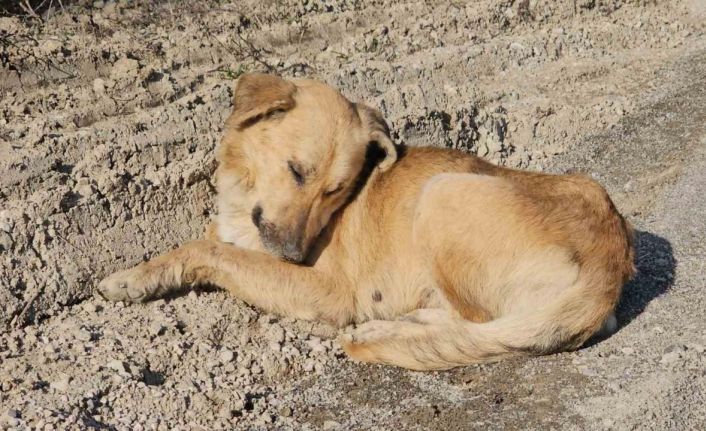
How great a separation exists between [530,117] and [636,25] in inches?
118

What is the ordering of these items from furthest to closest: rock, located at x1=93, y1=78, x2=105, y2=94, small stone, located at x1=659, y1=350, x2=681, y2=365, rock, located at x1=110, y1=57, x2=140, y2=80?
rock, located at x1=110, y1=57, x2=140, y2=80, rock, located at x1=93, y1=78, x2=105, y2=94, small stone, located at x1=659, y1=350, x2=681, y2=365

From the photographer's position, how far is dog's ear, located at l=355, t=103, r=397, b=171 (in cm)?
582

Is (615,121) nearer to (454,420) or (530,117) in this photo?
(530,117)

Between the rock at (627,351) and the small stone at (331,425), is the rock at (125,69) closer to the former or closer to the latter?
the small stone at (331,425)

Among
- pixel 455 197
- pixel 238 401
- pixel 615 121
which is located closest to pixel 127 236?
pixel 238 401

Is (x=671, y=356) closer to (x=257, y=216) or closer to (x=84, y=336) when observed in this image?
(x=257, y=216)

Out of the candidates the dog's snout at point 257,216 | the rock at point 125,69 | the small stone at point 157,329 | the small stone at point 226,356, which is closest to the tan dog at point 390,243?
the dog's snout at point 257,216

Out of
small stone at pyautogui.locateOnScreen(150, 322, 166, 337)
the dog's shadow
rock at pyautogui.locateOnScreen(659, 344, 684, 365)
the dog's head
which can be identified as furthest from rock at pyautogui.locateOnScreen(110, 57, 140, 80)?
rock at pyautogui.locateOnScreen(659, 344, 684, 365)

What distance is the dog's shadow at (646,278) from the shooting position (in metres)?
5.50

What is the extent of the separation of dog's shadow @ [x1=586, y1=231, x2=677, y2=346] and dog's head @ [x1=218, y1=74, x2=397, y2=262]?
1.66m

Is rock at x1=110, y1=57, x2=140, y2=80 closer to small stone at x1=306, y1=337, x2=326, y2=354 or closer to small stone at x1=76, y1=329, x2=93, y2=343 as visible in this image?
small stone at x1=76, y1=329, x2=93, y2=343

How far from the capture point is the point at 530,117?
8180 mm

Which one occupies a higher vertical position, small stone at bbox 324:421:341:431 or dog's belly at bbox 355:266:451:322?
dog's belly at bbox 355:266:451:322

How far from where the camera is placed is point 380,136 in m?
5.82
